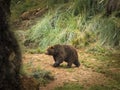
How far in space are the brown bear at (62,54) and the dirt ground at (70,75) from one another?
17 centimetres

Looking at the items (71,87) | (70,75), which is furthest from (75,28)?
(71,87)

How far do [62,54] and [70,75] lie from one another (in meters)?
0.83

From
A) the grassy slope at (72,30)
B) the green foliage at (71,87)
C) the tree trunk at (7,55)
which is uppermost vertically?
the tree trunk at (7,55)

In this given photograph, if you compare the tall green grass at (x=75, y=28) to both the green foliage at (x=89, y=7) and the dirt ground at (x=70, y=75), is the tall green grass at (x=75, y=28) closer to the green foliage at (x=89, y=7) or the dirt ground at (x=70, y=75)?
the green foliage at (x=89, y=7)

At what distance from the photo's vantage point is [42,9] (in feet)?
53.1

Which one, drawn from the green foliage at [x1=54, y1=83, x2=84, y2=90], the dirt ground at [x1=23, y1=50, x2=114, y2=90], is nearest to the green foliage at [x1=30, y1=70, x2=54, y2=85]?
the dirt ground at [x1=23, y1=50, x2=114, y2=90]

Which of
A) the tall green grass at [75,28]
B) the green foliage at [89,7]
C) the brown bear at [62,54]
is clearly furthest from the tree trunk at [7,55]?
the green foliage at [89,7]

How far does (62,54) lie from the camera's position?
10.1 meters

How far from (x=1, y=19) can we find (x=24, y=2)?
1174 centimetres

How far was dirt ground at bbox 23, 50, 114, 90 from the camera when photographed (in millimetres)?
8922

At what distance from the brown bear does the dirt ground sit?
0.55 feet

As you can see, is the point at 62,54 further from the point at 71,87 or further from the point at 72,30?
the point at 72,30

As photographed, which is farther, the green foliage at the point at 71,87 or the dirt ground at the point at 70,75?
the dirt ground at the point at 70,75

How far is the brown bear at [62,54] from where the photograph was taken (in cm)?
1013
